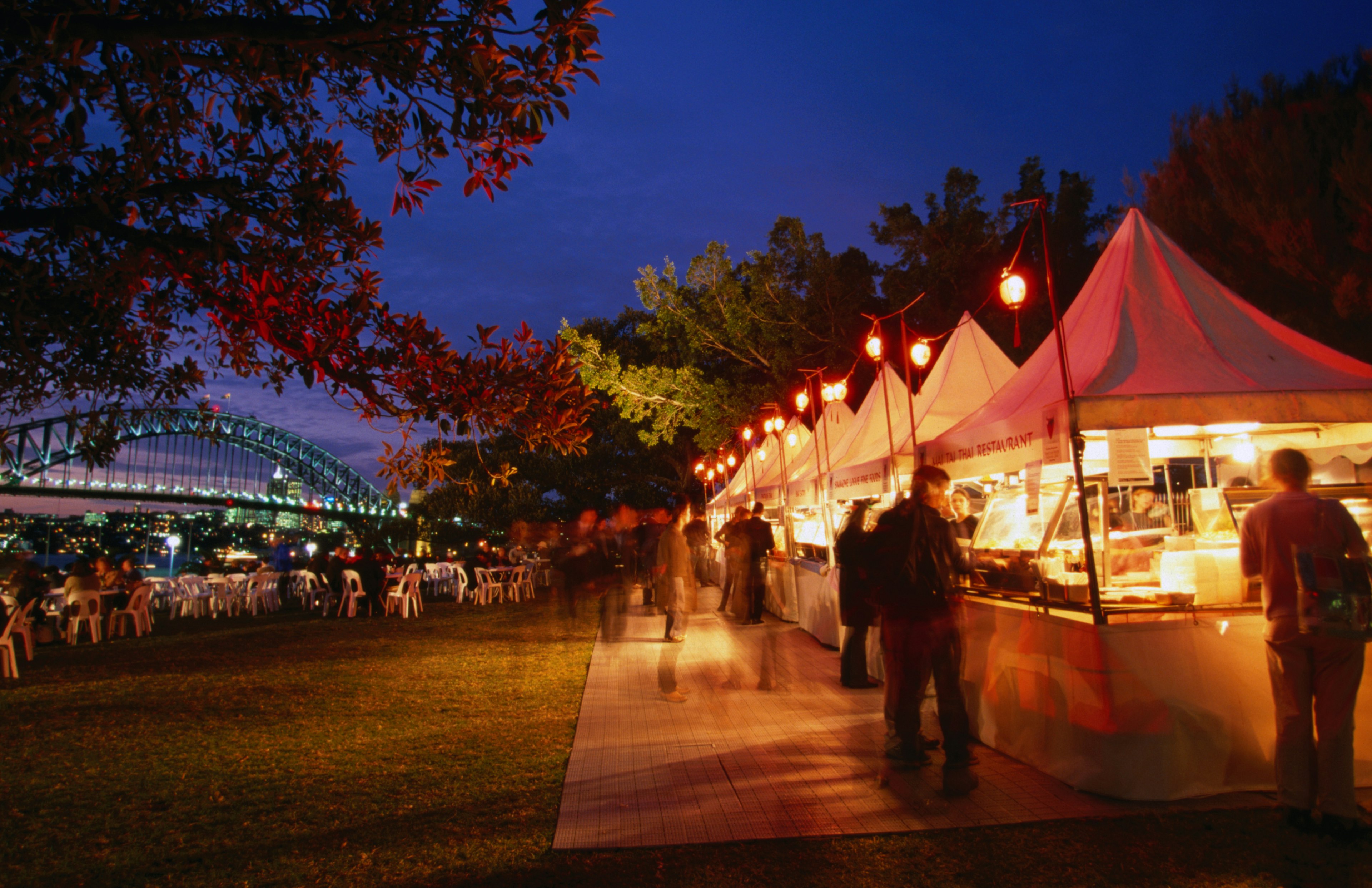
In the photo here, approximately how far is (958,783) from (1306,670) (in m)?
1.62

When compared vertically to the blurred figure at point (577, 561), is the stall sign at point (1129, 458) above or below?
above

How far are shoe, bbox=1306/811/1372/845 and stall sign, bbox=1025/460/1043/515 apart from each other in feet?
6.80

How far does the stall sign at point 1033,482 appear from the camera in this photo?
4902mm

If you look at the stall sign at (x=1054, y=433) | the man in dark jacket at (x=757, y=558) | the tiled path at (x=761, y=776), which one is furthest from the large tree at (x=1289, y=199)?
the tiled path at (x=761, y=776)

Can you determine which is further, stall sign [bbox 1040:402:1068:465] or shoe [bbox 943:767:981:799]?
stall sign [bbox 1040:402:1068:465]

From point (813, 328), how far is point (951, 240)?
3.73 m

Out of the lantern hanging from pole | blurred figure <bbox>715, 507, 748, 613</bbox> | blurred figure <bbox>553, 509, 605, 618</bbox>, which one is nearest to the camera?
the lantern hanging from pole

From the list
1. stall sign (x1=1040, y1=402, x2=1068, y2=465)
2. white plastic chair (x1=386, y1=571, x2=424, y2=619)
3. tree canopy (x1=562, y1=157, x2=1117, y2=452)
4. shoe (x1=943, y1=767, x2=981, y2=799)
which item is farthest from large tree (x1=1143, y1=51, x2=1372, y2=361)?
white plastic chair (x1=386, y1=571, x2=424, y2=619)

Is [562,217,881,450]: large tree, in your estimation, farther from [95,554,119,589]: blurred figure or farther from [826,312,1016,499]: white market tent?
[95,554,119,589]: blurred figure

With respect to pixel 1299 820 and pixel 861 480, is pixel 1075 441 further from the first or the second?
pixel 861 480

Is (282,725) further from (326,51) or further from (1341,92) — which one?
(1341,92)

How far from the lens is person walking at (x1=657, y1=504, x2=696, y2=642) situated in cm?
803

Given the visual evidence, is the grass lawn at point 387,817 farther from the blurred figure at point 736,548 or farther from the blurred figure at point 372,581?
the blurred figure at point 372,581

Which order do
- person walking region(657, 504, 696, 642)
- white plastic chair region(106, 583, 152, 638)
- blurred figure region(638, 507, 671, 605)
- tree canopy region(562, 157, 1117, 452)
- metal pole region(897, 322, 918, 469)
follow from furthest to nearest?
1. tree canopy region(562, 157, 1117, 452)
2. white plastic chair region(106, 583, 152, 638)
3. blurred figure region(638, 507, 671, 605)
4. person walking region(657, 504, 696, 642)
5. metal pole region(897, 322, 918, 469)
